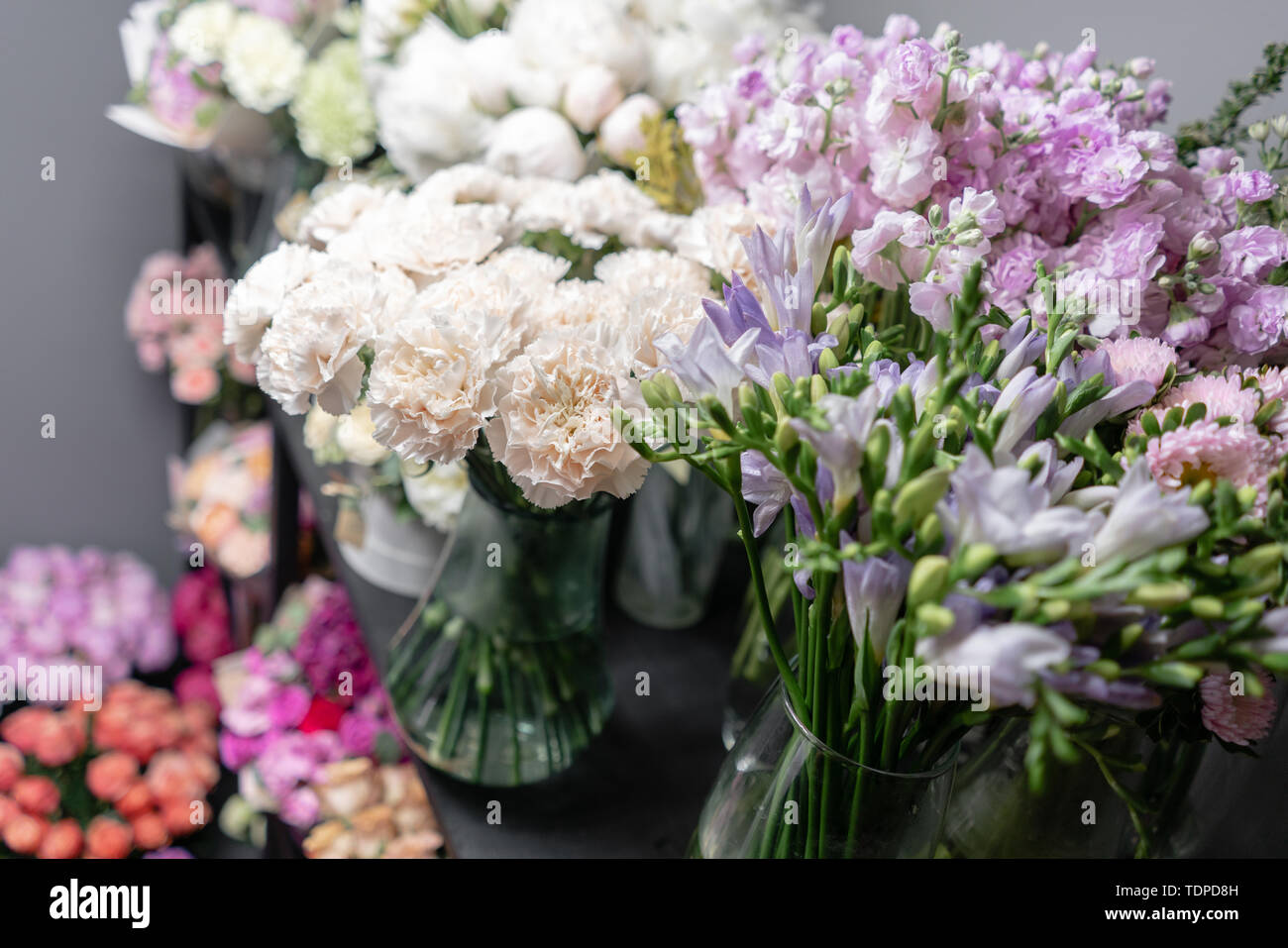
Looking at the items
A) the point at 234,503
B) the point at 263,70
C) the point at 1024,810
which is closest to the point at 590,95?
the point at 263,70

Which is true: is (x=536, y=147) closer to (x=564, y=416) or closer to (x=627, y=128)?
(x=627, y=128)

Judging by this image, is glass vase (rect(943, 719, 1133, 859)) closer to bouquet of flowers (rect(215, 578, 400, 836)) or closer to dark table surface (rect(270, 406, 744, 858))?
dark table surface (rect(270, 406, 744, 858))

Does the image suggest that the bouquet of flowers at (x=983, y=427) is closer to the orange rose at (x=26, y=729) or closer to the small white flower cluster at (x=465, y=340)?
the small white flower cluster at (x=465, y=340)

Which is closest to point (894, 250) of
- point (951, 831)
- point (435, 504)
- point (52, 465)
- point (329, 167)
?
point (951, 831)

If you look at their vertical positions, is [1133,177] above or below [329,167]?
below

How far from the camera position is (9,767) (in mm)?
1173

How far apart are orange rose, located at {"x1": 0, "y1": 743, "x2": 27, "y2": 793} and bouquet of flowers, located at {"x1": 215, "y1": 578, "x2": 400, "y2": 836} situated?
286 millimetres

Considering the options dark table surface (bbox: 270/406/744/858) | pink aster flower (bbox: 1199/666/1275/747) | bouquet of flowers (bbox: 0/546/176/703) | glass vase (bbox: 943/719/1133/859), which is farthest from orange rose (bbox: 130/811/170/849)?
pink aster flower (bbox: 1199/666/1275/747)

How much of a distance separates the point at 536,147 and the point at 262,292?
326 mm

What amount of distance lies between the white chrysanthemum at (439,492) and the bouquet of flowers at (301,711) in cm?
23

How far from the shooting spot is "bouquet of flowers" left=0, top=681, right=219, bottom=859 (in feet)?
3.79
